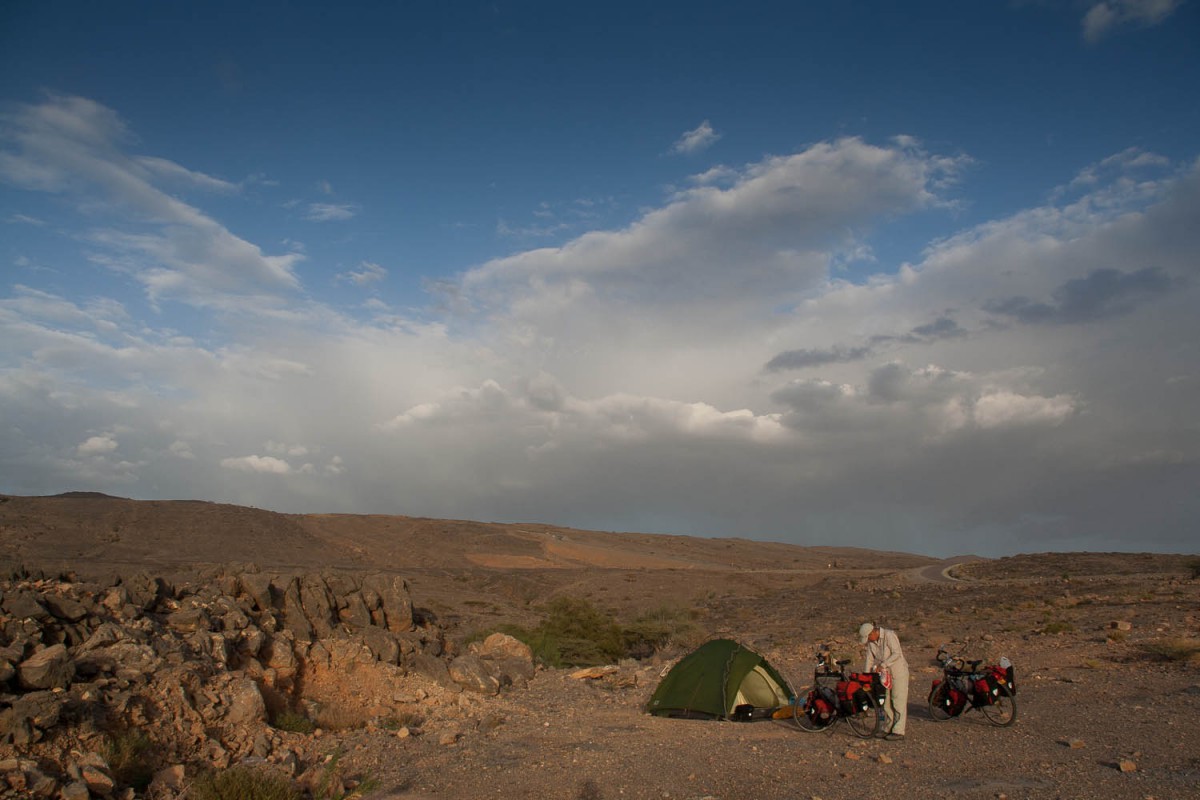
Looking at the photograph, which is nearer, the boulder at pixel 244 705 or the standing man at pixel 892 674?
the boulder at pixel 244 705

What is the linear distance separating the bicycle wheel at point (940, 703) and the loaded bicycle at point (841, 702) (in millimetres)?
985

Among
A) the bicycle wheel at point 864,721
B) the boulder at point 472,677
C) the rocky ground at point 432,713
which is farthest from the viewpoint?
the boulder at point 472,677

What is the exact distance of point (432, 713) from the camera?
14.4 meters

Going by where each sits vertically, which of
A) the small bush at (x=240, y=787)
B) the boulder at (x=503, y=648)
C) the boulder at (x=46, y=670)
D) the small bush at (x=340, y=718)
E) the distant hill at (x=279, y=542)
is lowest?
the distant hill at (x=279, y=542)

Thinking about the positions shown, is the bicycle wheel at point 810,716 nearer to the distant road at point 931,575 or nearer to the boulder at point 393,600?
the boulder at point 393,600

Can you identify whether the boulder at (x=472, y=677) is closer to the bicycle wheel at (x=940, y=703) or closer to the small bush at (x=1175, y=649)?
the bicycle wheel at (x=940, y=703)

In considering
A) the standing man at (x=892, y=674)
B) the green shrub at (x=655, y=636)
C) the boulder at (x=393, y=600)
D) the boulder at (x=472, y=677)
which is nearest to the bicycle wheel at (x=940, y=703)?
the standing man at (x=892, y=674)

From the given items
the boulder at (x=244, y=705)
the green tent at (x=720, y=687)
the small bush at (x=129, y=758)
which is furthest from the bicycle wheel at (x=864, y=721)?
the small bush at (x=129, y=758)

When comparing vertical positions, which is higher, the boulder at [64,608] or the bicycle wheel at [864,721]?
the boulder at [64,608]

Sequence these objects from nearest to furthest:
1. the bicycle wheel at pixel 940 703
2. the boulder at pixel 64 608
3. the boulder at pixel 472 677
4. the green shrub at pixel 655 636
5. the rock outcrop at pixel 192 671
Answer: the rock outcrop at pixel 192 671 → the boulder at pixel 64 608 → the bicycle wheel at pixel 940 703 → the boulder at pixel 472 677 → the green shrub at pixel 655 636

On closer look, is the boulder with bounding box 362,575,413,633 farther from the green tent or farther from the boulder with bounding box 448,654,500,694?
the green tent

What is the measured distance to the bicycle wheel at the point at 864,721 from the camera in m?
11.7

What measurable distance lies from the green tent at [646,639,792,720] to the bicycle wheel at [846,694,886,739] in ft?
6.36

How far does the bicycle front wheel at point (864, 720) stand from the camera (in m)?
11.7
